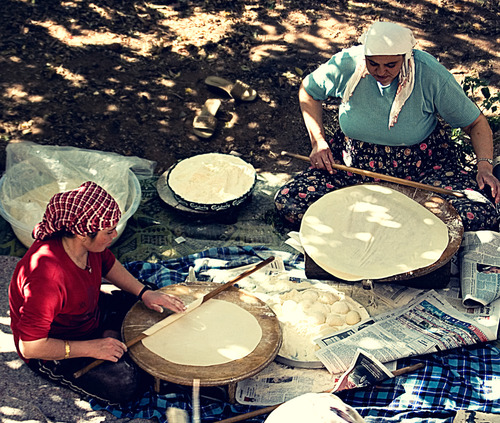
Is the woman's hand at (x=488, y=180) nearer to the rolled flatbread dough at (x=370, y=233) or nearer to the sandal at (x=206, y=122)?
the rolled flatbread dough at (x=370, y=233)

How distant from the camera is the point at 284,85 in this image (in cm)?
566

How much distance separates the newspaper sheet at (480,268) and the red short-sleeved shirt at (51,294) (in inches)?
79.4

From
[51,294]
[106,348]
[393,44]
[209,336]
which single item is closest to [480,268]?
[393,44]

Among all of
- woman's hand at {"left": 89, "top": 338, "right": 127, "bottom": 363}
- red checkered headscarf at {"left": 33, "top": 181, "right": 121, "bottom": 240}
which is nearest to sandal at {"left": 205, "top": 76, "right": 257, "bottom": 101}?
red checkered headscarf at {"left": 33, "top": 181, "right": 121, "bottom": 240}

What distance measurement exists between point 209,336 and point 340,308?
2.66 ft

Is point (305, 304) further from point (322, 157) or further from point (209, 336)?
point (322, 157)

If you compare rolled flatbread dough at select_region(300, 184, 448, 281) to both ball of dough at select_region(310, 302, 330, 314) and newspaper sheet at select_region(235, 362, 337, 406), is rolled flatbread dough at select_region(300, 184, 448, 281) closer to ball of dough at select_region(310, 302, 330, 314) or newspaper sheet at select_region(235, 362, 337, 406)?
ball of dough at select_region(310, 302, 330, 314)

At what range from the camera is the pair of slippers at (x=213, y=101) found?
16.9 feet

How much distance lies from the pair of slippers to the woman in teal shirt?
133 centimetres

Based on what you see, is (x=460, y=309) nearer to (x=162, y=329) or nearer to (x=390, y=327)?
(x=390, y=327)

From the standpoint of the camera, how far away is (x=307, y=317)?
10.8 ft

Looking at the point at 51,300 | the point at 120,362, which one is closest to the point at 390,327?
the point at 120,362

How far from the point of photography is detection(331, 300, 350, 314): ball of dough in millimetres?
3336

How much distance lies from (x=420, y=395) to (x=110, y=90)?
13.0ft
